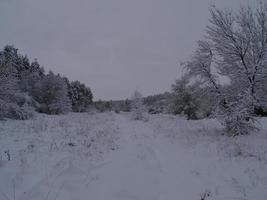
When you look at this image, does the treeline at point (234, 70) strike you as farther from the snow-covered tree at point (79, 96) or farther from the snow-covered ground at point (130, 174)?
the snow-covered tree at point (79, 96)

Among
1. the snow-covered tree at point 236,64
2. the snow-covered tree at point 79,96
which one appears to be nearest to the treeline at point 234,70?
the snow-covered tree at point 236,64

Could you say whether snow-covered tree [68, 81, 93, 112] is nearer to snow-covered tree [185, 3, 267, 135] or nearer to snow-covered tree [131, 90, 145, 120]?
snow-covered tree [131, 90, 145, 120]

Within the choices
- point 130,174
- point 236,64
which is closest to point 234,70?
point 236,64

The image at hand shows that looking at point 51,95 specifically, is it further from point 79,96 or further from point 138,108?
point 79,96

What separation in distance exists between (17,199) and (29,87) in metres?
43.4

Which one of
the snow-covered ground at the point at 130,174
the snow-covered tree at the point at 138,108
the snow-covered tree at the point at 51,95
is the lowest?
the snow-covered ground at the point at 130,174

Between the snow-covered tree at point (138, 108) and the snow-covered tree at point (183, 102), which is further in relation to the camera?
the snow-covered tree at point (138, 108)

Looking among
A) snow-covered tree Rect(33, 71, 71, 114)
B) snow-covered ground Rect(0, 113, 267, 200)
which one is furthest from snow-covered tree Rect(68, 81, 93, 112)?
snow-covered ground Rect(0, 113, 267, 200)

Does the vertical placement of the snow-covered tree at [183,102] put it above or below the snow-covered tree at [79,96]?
below

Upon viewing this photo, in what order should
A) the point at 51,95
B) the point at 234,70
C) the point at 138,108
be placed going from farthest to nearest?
the point at 51,95 < the point at 138,108 < the point at 234,70

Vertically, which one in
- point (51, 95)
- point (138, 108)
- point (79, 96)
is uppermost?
point (79, 96)

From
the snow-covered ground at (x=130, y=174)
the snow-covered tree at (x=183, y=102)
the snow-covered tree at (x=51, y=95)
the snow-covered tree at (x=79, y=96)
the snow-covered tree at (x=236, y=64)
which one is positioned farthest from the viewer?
the snow-covered tree at (x=79, y=96)

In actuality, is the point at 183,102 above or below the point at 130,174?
above

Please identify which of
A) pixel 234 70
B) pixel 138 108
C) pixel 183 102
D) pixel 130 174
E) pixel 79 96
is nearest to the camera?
pixel 130 174
